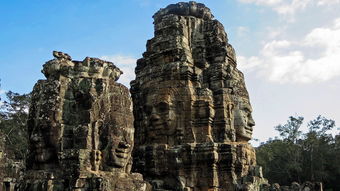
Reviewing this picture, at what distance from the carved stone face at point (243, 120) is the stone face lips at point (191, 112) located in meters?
0.03

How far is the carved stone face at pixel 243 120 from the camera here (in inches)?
567

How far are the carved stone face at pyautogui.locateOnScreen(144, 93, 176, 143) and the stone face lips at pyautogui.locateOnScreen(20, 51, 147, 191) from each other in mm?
4554

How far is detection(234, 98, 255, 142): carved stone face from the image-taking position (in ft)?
47.2

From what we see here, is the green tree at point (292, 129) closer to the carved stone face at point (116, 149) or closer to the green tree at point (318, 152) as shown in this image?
the green tree at point (318, 152)

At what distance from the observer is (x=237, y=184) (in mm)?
12867

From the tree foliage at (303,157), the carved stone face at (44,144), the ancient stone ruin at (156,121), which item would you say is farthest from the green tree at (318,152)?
the carved stone face at (44,144)

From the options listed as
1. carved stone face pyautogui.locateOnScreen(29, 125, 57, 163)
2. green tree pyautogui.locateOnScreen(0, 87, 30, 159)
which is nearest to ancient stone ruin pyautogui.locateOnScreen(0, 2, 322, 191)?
carved stone face pyautogui.locateOnScreen(29, 125, 57, 163)

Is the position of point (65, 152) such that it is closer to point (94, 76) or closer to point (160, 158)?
point (94, 76)

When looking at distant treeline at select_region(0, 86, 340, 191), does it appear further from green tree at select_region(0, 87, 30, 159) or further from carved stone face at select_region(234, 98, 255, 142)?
carved stone face at select_region(234, 98, 255, 142)

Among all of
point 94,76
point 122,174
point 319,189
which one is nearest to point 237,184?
point 319,189

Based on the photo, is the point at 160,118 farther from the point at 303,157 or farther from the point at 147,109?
the point at 303,157

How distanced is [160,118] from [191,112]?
3.49 feet

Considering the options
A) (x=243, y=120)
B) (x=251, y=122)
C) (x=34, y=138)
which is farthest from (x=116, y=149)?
(x=251, y=122)

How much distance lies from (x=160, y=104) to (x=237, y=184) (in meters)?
3.63
